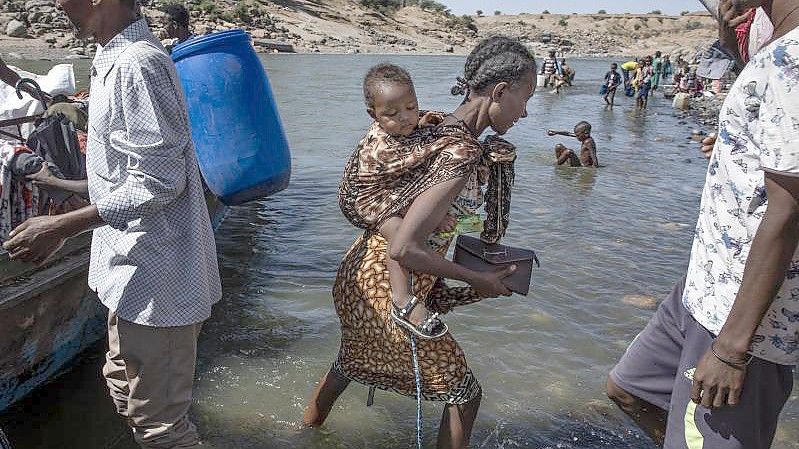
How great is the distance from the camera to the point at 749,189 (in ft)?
6.06

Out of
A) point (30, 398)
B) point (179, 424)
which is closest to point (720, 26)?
point (179, 424)

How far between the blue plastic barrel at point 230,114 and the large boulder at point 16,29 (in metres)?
28.6

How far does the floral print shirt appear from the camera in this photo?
1649 mm

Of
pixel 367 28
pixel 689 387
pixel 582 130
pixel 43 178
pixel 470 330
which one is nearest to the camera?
pixel 689 387

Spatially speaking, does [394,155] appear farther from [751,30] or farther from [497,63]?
[751,30]

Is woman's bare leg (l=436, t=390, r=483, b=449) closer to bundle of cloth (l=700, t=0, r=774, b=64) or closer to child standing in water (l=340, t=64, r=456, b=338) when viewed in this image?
child standing in water (l=340, t=64, r=456, b=338)

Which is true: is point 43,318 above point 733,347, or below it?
below

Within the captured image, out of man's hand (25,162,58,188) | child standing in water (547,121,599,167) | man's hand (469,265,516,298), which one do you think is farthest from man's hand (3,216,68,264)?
child standing in water (547,121,599,167)

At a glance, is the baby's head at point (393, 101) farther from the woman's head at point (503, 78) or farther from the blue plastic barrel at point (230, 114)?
the blue plastic barrel at point (230, 114)

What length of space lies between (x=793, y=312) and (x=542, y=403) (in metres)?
2.31

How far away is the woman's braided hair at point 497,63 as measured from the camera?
238cm

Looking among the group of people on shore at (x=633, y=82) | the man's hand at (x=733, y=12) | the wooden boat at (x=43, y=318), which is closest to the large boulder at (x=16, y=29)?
the group of people on shore at (x=633, y=82)

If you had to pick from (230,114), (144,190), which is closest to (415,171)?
(144,190)

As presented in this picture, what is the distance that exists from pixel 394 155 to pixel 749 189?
1142mm
